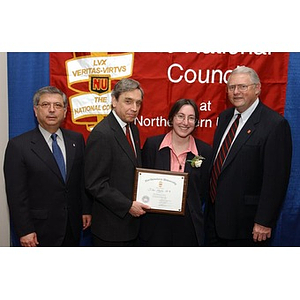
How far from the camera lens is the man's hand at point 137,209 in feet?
7.96

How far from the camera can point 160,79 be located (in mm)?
3209

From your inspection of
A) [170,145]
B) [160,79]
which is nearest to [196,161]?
[170,145]

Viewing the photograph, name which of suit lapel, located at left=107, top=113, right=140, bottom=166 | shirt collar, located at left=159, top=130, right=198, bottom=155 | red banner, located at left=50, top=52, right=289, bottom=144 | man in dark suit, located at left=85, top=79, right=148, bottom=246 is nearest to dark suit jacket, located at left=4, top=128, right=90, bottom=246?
man in dark suit, located at left=85, top=79, right=148, bottom=246

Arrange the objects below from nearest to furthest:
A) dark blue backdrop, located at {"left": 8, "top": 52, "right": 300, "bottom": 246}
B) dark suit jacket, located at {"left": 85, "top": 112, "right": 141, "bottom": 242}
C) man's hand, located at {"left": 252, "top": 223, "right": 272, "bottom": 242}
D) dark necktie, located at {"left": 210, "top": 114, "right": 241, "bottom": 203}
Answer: dark suit jacket, located at {"left": 85, "top": 112, "right": 141, "bottom": 242}
man's hand, located at {"left": 252, "top": 223, "right": 272, "bottom": 242}
dark necktie, located at {"left": 210, "top": 114, "right": 241, "bottom": 203}
dark blue backdrop, located at {"left": 8, "top": 52, "right": 300, "bottom": 246}

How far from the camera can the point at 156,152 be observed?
101 inches

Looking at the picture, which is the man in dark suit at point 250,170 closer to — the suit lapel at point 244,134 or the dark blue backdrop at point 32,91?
the suit lapel at point 244,134

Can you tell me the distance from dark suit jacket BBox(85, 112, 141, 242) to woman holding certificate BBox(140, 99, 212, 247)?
162mm

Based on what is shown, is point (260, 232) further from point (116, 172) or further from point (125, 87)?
point (125, 87)

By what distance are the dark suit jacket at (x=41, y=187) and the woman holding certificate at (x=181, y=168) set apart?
557 mm

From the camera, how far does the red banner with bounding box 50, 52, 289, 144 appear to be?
3162 millimetres

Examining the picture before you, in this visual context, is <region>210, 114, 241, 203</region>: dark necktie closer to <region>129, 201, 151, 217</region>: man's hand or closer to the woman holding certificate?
the woman holding certificate

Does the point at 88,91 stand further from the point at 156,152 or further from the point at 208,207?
the point at 208,207

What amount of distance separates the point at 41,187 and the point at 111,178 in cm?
49
